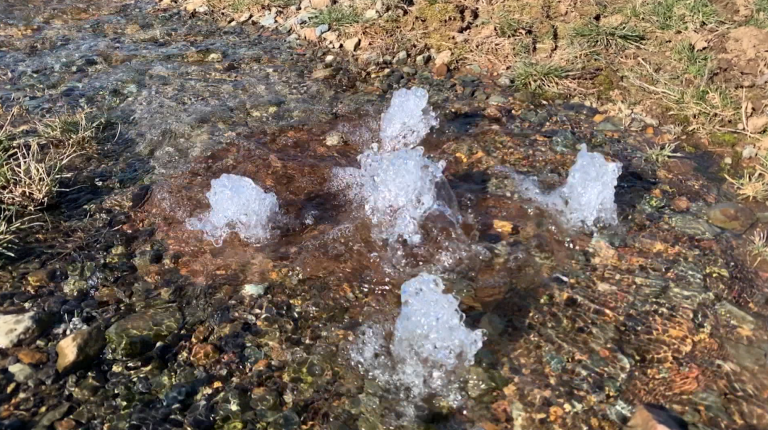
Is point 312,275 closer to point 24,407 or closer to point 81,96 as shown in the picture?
point 24,407

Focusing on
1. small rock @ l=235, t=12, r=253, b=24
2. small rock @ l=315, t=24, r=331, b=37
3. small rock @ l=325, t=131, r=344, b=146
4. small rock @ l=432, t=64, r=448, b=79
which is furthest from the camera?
small rock @ l=235, t=12, r=253, b=24

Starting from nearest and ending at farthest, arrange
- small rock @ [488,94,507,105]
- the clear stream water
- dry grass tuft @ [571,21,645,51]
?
the clear stream water
small rock @ [488,94,507,105]
dry grass tuft @ [571,21,645,51]

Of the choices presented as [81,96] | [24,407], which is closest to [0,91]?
[81,96]

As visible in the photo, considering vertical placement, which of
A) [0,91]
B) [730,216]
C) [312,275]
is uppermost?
[730,216]

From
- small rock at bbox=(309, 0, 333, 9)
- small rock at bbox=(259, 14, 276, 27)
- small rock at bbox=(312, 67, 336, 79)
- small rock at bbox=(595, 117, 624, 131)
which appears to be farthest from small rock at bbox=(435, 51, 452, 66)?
small rock at bbox=(259, 14, 276, 27)

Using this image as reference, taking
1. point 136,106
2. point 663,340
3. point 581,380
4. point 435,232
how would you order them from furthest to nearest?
point 136,106 → point 435,232 → point 663,340 → point 581,380

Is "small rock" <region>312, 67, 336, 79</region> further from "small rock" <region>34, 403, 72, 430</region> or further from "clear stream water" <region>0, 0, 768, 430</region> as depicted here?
"small rock" <region>34, 403, 72, 430</region>

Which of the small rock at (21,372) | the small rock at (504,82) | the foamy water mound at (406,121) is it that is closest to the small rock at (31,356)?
the small rock at (21,372)

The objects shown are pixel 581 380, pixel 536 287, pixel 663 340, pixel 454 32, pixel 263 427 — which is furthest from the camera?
pixel 454 32
